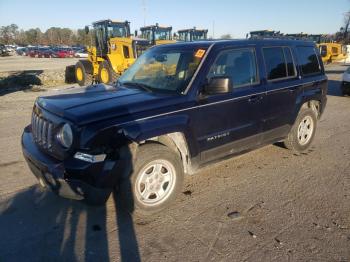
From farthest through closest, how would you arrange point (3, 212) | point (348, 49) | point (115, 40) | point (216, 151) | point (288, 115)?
point (348, 49) → point (115, 40) → point (288, 115) → point (216, 151) → point (3, 212)

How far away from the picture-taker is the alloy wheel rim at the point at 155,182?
12.0ft

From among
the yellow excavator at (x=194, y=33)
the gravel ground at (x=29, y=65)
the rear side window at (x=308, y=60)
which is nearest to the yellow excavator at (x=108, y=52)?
the yellow excavator at (x=194, y=33)

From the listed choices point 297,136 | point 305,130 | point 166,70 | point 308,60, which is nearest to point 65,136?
point 166,70

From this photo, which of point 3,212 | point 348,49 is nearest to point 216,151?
point 3,212

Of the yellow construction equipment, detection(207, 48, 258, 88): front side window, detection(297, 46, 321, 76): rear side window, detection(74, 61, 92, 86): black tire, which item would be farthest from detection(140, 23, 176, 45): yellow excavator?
detection(207, 48, 258, 88): front side window

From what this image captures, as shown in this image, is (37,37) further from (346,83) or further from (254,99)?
(254,99)

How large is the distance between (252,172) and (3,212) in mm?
3435

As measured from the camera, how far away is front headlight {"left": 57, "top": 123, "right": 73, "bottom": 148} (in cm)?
331

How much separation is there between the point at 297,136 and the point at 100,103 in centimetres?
366

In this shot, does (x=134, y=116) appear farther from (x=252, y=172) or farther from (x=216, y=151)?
(x=252, y=172)

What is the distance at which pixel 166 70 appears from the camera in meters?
4.39

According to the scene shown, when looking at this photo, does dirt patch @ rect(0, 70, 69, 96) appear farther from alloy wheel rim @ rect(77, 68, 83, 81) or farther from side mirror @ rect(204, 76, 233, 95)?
side mirror @ rect(204, 76, 233, 95)

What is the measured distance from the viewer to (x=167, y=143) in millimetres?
3889

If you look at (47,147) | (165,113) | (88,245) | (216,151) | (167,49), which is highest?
(167,49)
